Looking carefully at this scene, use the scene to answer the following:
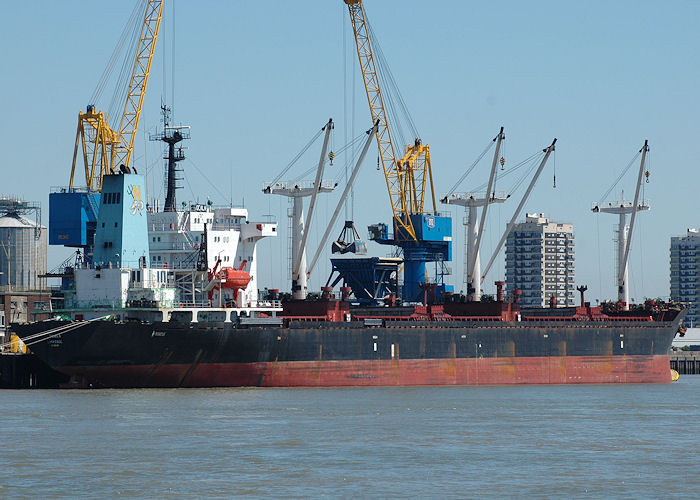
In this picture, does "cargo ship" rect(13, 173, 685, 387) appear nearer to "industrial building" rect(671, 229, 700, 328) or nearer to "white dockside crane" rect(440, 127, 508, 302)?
"white dockside crane" rect(440, 127, 508, 302)

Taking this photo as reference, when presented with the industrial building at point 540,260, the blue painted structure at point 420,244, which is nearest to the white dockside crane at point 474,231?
the blue painted structure at point 420,244

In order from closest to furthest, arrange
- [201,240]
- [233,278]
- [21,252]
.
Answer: [233,278] → [201,240] → [21,252]

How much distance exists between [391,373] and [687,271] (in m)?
129

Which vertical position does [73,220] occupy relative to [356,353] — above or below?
above

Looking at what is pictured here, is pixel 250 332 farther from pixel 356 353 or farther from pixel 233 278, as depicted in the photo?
pixel 356 353

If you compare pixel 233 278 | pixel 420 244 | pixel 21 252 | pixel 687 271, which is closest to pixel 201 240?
pixel 233 278

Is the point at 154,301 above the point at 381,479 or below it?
above

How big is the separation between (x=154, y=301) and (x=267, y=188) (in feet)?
41.1

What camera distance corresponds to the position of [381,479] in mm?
30438

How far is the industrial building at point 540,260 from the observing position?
182500 mm

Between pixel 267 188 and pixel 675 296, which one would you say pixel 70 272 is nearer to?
pixel 267 188

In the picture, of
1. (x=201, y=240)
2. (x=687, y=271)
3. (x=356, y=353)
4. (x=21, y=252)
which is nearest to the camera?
(x=356, y=353)

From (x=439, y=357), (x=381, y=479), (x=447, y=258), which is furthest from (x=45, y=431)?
(x=447, y=258)

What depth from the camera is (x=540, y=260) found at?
7170 inches
